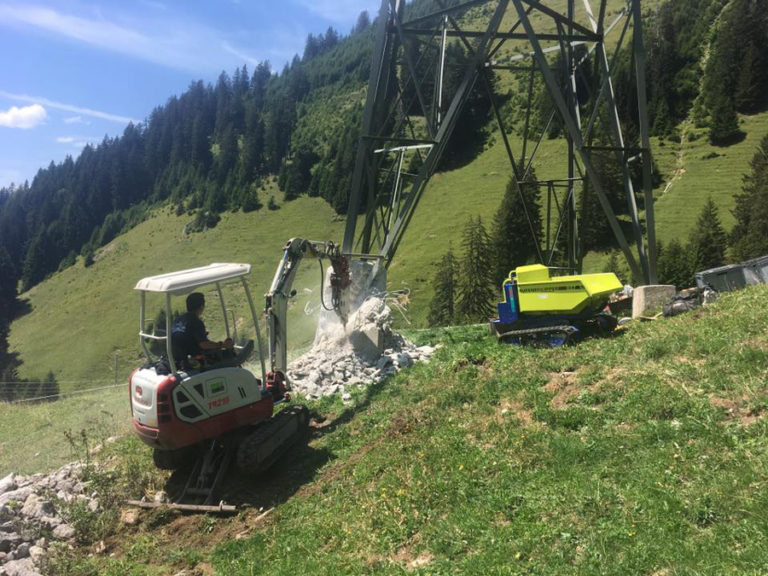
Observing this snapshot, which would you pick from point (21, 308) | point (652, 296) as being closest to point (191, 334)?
point (652, 296)

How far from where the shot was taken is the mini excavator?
7.84 meters

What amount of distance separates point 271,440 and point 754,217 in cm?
5324

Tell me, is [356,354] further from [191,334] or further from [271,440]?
[191,334]

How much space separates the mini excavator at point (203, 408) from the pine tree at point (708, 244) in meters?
48.3

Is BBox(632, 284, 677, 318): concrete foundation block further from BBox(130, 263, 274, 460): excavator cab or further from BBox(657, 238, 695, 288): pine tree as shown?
BBox(657, 238, 695, 288): pine tree

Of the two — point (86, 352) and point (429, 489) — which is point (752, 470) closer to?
point (429, 489)

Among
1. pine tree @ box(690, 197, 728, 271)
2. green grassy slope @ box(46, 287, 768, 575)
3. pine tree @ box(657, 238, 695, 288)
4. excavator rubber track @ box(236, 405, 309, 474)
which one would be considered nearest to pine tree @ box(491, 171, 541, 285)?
pine tree @ box(657, 238, 695, 288)

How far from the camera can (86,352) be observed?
243 feet

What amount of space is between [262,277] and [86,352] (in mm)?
27158

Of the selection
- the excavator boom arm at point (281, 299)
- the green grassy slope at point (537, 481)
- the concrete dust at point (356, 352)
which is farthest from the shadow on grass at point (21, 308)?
the green grassy slope at point (537, 481)

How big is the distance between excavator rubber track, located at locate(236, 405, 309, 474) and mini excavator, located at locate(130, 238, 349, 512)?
0.05 ft

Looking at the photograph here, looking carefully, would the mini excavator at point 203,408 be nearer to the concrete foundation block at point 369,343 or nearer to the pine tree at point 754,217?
the concrete foundation block at point 369,343

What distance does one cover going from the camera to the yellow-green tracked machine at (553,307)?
12.1m

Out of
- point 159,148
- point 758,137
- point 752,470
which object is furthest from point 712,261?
point 159,148
